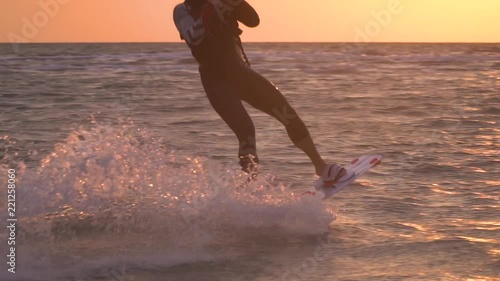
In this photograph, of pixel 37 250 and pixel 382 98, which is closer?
pixel 37 250

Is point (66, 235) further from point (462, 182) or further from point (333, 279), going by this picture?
point (462, 182)

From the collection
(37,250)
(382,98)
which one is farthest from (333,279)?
(382,98)

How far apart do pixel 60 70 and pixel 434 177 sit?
26.1 metres

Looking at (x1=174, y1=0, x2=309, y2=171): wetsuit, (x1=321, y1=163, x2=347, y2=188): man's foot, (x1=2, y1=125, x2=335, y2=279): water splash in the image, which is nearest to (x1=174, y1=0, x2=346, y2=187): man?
(x1=174, y1=0, x2=309, y2=171): wetsuit

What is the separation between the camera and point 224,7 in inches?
273

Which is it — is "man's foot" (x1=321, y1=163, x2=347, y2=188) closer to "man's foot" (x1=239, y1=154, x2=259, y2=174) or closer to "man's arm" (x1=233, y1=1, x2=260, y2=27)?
"man's foot" (x1=239, y1=154, x2=259, y2=174)

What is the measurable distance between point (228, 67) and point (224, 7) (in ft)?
1.62

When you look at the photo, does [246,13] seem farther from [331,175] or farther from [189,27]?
[331,175]

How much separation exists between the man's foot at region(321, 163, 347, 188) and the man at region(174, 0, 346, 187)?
55 cm

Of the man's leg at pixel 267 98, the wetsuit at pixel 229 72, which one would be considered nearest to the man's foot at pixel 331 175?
the man's leg at pixel 267 98

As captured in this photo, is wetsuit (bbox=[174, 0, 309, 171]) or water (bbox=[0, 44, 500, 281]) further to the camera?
wetsuit (bbox=[174, 0, 309, 171])

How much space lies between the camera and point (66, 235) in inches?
255

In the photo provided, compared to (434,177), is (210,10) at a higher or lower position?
higher

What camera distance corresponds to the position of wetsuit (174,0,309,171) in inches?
272
